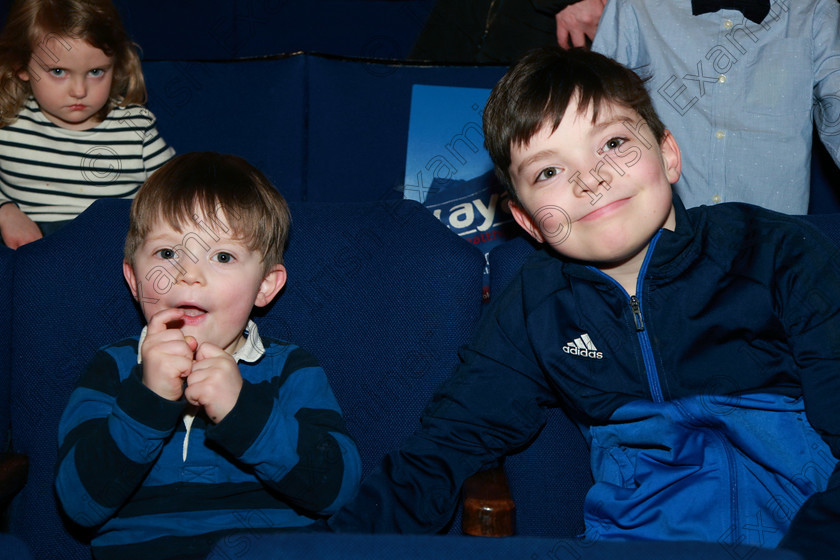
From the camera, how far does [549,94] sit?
49.5 inches

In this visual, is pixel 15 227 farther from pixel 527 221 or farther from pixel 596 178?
pixel 596 178

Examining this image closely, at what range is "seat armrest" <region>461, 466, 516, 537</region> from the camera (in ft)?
3.61

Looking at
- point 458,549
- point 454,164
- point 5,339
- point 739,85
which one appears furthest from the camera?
point 454,164

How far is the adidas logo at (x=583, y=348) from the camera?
4.11 ft

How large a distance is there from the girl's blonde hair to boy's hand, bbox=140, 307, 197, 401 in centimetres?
107

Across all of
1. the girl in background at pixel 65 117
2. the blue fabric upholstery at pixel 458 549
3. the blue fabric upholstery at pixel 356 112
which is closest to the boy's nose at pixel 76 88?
the girl in background at pixel 65 117

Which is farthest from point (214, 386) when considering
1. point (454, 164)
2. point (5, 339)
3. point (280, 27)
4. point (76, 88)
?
point (280, 27)

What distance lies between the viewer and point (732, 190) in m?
1.76

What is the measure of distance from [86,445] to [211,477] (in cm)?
19

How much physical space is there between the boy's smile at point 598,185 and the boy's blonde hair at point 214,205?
0.42 m

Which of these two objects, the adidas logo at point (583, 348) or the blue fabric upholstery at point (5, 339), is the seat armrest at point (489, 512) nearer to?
the adidas logo at point (583, 348)

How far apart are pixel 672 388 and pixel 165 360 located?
75cm

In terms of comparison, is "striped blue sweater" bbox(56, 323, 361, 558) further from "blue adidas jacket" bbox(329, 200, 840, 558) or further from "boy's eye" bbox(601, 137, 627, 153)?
"boy's eye" bbox(601, 137, 627, 153)

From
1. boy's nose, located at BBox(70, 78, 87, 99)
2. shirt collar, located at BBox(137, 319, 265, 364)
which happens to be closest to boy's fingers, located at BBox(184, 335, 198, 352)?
shirt collar, located at BBox(137, 319, 265, 364)
